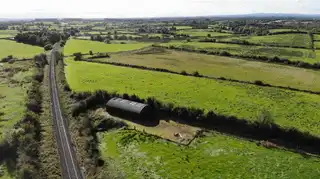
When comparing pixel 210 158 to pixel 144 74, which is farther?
pixel 144 74

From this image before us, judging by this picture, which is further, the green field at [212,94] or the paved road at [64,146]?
the green field at [212,94]

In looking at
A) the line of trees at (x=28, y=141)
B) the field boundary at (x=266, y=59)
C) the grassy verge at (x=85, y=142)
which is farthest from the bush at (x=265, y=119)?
the field boundary at (x=266, y=59)

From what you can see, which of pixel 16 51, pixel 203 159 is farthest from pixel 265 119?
pixel 16 51

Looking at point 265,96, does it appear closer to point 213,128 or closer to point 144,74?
point 213,128

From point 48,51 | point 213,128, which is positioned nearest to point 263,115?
point 213,128

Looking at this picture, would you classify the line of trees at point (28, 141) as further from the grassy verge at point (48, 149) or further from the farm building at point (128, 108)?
the farm building at point (128, 108)

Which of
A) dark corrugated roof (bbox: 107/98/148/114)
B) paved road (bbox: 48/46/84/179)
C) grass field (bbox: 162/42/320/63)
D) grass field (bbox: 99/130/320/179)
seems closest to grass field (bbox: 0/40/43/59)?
paved road (bbox: 48/46/84/179)
